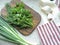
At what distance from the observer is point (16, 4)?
1.16m

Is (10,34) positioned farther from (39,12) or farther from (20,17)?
(39,12)

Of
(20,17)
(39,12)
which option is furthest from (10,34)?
(39,12)

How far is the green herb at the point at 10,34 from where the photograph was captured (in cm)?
99

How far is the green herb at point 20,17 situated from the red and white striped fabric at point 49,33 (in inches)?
2.9

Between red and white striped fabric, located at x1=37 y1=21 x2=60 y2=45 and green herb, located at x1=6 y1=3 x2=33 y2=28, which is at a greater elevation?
green herb, located at x1=6 y1=3 x2=33 y2=28

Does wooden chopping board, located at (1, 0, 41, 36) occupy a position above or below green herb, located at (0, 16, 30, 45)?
above

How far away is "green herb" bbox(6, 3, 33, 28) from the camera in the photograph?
1066 mm

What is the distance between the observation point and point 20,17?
1.08 m

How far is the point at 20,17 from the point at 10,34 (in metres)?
0.13

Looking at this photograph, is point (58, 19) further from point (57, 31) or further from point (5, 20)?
point (5, 20)

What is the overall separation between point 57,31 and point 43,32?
7 cm

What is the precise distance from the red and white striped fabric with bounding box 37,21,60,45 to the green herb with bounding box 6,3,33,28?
0.07 meters

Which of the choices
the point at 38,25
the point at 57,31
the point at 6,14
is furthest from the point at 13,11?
the point at 57,31

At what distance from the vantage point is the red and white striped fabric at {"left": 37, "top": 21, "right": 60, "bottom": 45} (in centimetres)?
98
